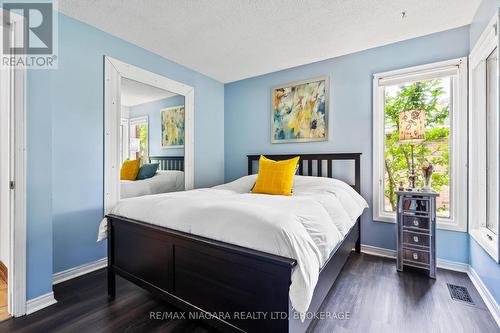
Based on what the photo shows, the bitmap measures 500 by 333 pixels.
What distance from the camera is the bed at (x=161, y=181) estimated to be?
2.71 metres

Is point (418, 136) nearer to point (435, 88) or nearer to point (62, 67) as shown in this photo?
point (435, 88)

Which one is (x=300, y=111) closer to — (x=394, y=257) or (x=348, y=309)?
(x=394, y=257)

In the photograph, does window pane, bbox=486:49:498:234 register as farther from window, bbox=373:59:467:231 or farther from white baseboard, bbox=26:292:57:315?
white baseboard, bbox=26:292:57:315

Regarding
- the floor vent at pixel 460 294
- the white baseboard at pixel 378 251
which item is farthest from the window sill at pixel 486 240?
the white baseboard at pixel 378 251

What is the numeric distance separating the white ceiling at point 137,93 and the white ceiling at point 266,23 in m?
0.46

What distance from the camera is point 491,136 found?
6.57 ft

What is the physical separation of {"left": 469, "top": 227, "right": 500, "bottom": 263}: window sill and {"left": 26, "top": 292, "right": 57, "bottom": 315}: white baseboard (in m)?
3.24

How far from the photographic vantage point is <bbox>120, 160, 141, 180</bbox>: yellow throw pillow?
2642 mm

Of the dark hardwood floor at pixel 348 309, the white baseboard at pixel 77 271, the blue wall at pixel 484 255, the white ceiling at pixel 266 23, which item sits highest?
the white ceiling at pixel 266 23

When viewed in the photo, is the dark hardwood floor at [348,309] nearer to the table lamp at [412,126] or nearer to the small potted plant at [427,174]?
the small potted plant at [427,174]

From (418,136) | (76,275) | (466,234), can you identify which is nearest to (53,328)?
(76,275)

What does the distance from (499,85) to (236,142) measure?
3.08 metres

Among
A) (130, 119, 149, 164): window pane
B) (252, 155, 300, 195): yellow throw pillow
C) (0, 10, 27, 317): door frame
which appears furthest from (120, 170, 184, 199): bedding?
(252, 155, 300, 195): yellow throw pillow

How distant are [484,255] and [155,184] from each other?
3309 mm
